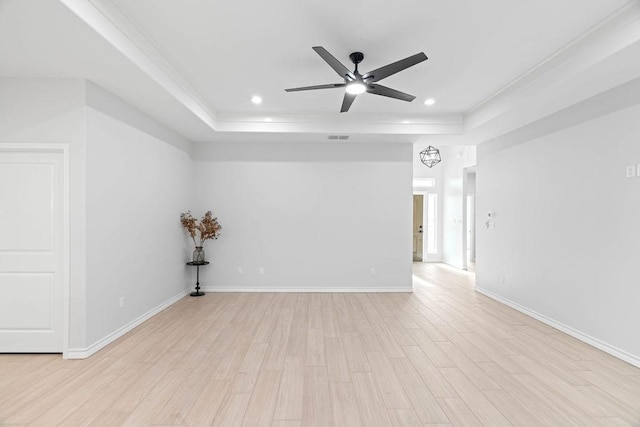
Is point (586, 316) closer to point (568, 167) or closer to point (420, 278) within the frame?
point (568, 167)

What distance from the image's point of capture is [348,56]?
3.31m

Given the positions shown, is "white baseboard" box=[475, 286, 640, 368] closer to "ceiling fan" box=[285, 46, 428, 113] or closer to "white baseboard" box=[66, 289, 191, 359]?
"ceiling fan" box=[285, 46, 428, 113]

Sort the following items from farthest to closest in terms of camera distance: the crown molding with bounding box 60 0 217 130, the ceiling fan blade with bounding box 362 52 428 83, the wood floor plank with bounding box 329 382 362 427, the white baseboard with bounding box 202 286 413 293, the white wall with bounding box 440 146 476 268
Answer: the white wall with bounding box 440 146 476 268 < the white baseboard with bounding box 202 286 413 293 < the ceiling fan blade with bounding box 362 52 428 83 < the crown molding with bounding box 60 0 217 130 < the wood floor plank with bounding box 329 382 362 427

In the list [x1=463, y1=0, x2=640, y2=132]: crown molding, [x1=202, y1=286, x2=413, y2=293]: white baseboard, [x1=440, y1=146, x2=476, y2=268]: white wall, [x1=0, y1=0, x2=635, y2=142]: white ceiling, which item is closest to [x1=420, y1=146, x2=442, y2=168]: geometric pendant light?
[x1=440, y1=146, x2=476, y2=268]: white wall

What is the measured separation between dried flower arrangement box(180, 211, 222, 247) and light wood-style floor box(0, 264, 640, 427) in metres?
1.59

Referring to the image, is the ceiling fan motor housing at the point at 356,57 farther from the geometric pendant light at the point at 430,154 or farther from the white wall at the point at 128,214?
the geometric pendant light at the point at 430,154

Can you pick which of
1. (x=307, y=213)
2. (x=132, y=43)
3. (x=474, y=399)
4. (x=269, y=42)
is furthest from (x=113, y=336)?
(x=474, y=399)

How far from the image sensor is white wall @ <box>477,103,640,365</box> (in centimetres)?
323

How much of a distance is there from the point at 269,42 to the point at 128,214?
2612 mm

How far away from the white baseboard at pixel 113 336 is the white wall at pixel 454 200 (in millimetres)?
7056

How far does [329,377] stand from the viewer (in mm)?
2809

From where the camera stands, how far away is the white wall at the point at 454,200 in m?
8.57

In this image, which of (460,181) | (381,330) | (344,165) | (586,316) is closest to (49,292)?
(381,330)

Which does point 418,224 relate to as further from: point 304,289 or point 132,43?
point 132,43
